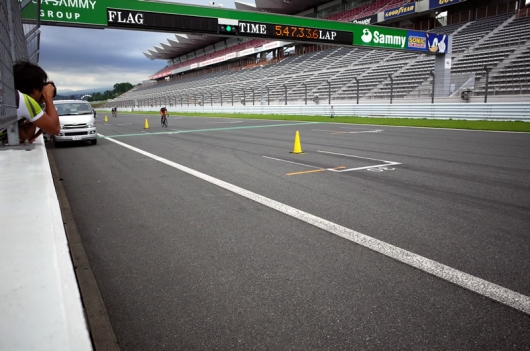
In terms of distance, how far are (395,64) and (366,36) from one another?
11.4 metres

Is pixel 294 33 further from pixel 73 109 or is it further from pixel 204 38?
pixel 204 38

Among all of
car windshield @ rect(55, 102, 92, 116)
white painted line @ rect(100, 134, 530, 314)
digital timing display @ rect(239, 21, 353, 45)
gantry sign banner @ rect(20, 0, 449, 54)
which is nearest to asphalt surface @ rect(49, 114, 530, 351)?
white painted line @ rect(100, 134, 530, 314)

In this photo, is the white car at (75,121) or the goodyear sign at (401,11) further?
the goodyear sign at (401,11)

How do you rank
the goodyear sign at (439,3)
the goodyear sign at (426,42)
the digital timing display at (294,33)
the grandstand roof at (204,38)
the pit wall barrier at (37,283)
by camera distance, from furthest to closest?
the grandstand roof at (204,38), the goodyear sign at (439,3), the goodyear sign at (426,42), the digital timing display at (294,33), the pit wall barrier at (37,283)

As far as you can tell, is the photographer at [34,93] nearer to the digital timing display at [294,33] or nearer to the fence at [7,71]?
the fence at [7,71]

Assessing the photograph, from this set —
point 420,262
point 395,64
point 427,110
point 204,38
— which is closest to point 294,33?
point 427,110

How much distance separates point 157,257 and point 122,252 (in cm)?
42

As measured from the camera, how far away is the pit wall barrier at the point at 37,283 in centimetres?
133

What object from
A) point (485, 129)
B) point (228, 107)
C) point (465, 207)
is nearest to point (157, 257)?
point (465, 207)

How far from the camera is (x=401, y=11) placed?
37188mm

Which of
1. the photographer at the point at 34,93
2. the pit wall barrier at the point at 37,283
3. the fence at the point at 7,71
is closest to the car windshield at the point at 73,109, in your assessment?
the fence at the point at 7,71

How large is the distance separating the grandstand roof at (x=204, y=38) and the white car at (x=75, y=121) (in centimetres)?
4571

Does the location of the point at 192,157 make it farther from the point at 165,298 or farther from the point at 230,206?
the point at 165,298

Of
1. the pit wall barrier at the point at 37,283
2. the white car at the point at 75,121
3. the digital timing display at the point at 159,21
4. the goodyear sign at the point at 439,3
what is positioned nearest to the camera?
the pit wall barrier at the point at 37,283
